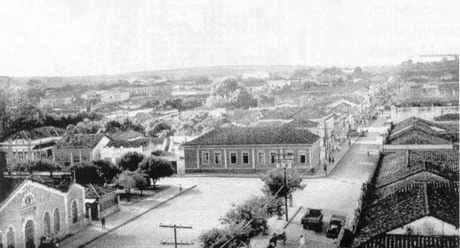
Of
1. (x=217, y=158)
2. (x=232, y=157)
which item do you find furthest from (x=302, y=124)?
(x=217, y=158)

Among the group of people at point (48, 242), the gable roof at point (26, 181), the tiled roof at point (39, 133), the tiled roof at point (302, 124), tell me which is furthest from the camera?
the tiled roof at point (302, 124)

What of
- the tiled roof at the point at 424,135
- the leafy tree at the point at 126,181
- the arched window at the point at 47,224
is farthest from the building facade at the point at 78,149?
the tiled roof at the point at 424,135

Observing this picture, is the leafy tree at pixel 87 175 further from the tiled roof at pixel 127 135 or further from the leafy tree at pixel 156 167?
the tiled roof at pixel 127 135

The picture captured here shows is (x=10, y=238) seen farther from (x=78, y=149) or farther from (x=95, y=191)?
(x=78, y=149)

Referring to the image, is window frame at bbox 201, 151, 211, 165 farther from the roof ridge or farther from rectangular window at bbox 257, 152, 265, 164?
the roof ridge

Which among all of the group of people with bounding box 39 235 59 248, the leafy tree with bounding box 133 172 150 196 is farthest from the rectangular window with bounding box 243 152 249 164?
the group of people with bounding box 39 235 59 248

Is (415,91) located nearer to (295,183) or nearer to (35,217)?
(295,183)
